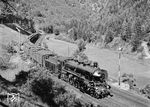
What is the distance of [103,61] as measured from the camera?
62.2 m

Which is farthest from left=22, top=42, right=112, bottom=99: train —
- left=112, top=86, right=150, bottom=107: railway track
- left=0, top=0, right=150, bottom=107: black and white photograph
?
left=112, top=86, right=150, bottom=107: railway track

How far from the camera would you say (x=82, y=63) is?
29.1m

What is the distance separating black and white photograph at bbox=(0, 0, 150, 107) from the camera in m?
20.5

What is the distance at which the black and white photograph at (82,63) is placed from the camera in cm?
2045

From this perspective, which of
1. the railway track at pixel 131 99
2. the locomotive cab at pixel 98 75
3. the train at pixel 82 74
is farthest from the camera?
the railway track at pixel 131 99

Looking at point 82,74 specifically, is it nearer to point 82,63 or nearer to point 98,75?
point 82,63

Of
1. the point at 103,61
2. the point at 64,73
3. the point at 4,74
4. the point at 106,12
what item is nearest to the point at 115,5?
the point at 106,12

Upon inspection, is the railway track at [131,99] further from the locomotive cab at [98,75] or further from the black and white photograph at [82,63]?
the locomotive cab at [98,75]

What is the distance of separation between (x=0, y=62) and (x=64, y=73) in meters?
9.66

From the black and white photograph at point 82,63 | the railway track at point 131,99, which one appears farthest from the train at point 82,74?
the railway track at point 131,99

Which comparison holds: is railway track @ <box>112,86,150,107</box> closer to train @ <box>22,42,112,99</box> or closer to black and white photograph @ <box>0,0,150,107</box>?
black and white photograph @ <box>0,0,150,107</box>

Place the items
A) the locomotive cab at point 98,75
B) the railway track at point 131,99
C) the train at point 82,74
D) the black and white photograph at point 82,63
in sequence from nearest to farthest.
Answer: the black and white photograph at point 82,63, the locomotive cab at point 98,75, the train at point 82,74, the railway track at point 131,99

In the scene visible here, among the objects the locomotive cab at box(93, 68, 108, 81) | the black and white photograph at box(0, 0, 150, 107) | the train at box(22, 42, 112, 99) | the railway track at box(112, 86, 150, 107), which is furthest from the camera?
the railway track at box(112, 86, 150, 107)

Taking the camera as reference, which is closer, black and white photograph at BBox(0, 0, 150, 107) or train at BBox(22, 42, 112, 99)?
black and white photograph at BBox(0, 0, 150, 107)
